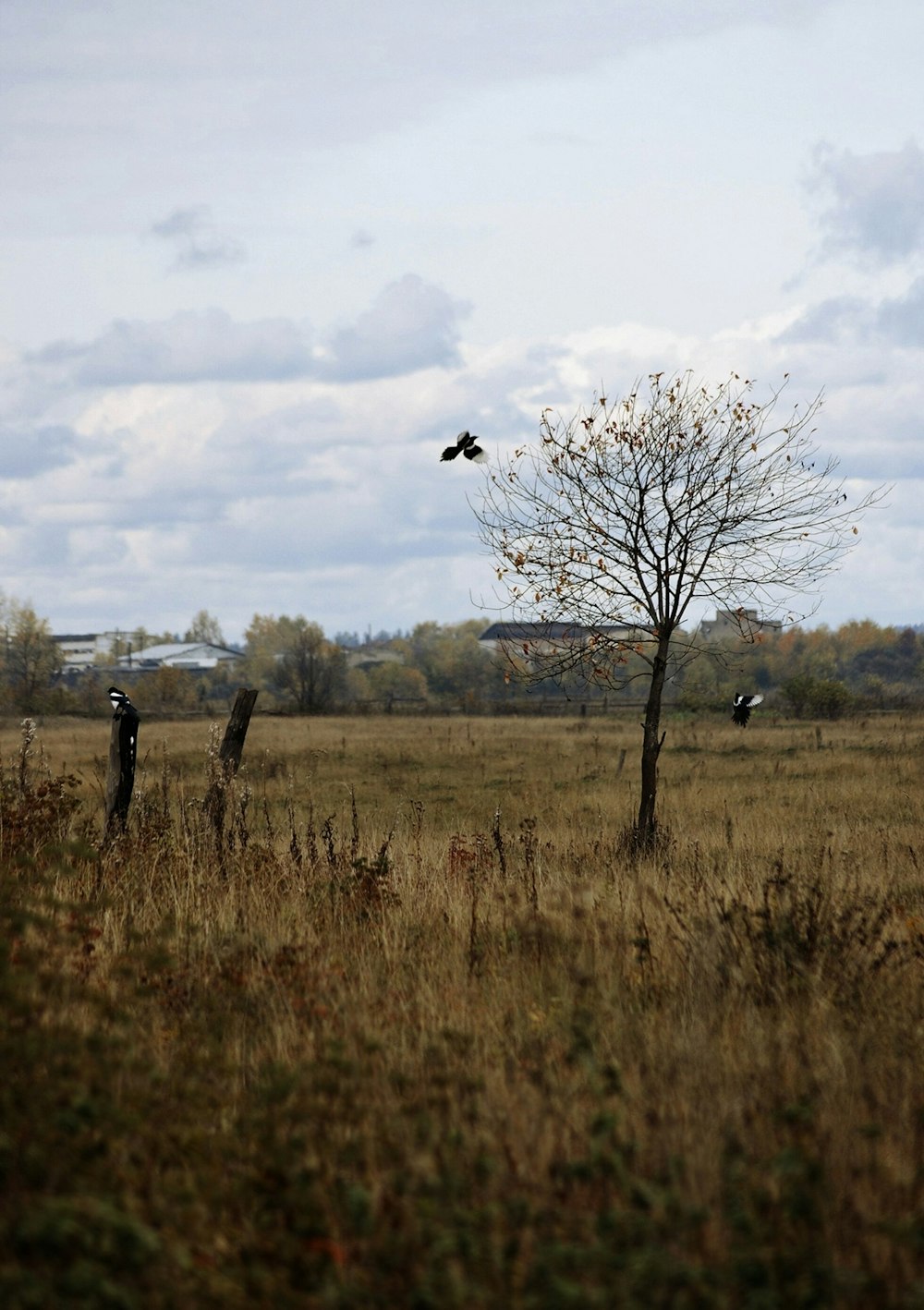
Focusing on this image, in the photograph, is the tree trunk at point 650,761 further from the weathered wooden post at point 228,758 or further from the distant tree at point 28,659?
the distant tree at point 28,659

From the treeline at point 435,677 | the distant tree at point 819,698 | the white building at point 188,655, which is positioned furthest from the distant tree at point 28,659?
the white building at point 188,655

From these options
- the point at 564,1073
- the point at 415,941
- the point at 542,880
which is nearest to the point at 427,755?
the point at 542,880

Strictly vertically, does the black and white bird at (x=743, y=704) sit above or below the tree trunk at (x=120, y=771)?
above

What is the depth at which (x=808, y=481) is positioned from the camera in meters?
12.5

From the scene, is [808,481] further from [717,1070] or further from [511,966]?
[717,1070]

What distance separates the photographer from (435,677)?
111m

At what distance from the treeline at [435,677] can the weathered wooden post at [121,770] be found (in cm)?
376

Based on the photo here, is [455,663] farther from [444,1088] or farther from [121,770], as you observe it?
[444,1088]

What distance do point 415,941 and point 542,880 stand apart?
258 cm

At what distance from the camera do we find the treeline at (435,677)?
48094 mm

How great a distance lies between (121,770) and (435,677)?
333ft

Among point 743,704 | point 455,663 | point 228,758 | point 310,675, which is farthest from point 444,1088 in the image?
point 455,663

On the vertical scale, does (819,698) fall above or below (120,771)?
above

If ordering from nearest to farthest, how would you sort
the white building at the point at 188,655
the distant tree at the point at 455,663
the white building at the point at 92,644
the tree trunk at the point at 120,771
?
1. the tree trunk at the point at 120,771
2. the distant tree at the point at 455,663
3. the white building at the point at 188,655
4. the white building at the point at 92,644
